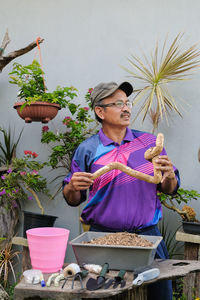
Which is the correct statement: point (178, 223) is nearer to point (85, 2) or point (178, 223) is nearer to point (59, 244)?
point (59, 244)

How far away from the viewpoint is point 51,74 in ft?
12.0

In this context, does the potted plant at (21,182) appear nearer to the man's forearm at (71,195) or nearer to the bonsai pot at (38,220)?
the bonsai pot at (38,220)

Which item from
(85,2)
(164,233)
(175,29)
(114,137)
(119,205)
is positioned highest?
(85,2)

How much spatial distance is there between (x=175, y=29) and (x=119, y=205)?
88.3 inches

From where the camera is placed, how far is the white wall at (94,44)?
131 inches

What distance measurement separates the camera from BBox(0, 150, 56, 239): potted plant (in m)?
3.18

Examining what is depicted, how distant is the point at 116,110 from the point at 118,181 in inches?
16.0

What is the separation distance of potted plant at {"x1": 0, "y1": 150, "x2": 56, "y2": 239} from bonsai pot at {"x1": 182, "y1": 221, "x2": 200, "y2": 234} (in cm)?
114

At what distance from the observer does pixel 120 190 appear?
176cm

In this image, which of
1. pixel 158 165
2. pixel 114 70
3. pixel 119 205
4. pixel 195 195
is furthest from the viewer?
pixel 114 70

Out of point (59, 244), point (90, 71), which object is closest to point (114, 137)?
point (59, 244)

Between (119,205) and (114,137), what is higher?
(114,137)

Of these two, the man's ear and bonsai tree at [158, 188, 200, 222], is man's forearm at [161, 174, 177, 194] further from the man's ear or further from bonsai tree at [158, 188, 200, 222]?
bonsai tree at [158, 188, 200, 222]

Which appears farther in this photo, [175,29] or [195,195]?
[175,29]
